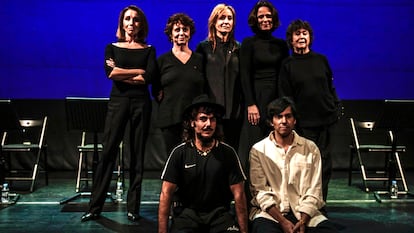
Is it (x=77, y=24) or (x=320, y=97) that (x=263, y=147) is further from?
(x=77, y=24)

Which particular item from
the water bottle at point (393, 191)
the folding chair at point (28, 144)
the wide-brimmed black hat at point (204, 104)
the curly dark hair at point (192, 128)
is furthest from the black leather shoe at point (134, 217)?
the water bottle at point (393, 191)

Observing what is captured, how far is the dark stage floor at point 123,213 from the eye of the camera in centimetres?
427

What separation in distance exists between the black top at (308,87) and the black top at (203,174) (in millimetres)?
893

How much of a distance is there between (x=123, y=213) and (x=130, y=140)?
716mm

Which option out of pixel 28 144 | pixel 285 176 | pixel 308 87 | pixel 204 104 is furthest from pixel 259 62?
pixel 28 144

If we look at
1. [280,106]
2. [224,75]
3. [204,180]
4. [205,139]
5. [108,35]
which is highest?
[108,35]

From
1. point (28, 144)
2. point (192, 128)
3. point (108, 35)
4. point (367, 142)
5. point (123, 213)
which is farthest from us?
point (367, 142)

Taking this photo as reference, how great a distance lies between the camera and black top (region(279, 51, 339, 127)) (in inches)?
164

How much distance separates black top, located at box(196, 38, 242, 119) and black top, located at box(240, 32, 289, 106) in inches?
3.0

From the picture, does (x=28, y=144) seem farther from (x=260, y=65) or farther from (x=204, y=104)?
(x=204, y=104)

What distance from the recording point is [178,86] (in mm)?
4137

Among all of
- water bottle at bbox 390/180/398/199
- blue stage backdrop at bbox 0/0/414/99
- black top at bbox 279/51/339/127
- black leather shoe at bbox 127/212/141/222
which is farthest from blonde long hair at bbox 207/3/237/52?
blue stage backdrop at bbox 0/0/414/99

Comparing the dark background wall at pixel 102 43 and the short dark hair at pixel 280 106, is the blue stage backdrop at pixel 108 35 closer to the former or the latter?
the dark background wall at pixel 102 43

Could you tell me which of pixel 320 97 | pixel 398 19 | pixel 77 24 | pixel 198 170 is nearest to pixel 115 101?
pixel 198 170
